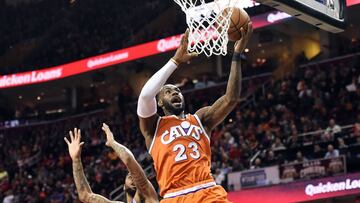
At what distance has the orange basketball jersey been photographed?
466 cm

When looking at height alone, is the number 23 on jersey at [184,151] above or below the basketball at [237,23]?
below

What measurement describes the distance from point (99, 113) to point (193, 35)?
1834cm

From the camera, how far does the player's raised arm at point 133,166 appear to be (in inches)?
193

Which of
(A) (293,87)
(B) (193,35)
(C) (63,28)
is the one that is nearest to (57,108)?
(C) (63,28)

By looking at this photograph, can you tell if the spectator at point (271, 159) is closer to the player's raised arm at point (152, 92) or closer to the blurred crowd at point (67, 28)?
the player's raised arm at point (152, 92)

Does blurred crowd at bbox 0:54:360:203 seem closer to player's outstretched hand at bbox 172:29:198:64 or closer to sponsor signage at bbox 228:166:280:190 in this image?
sponsor signage at bbox 228:166:280:190

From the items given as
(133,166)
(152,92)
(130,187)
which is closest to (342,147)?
(130,187)

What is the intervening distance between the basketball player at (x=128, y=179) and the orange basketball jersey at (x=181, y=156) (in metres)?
0.21

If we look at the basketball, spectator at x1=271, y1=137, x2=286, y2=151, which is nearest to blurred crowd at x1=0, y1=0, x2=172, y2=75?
spectator at x1=271, y1=137, x2=286, y2=151

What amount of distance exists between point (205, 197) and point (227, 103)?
0.68 meters

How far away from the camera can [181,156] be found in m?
4.69

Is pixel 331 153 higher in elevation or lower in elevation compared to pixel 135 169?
lower

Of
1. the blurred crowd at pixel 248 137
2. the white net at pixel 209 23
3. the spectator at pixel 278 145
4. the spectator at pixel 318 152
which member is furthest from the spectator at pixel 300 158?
the white net at pixel 209 23

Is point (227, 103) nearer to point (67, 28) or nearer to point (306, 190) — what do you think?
point (306, 190)
